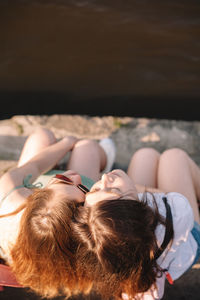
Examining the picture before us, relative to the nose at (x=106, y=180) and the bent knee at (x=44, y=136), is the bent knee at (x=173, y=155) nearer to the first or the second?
the nose at (x=106, y=180)

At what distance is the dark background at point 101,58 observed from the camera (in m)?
4.07

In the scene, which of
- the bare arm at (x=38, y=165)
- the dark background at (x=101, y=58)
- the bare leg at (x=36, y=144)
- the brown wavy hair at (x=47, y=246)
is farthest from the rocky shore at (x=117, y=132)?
the dark background at (x=101, y=58)

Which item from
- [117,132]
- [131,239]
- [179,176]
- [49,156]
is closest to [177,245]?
[131,239]

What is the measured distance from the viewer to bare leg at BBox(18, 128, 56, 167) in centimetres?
215

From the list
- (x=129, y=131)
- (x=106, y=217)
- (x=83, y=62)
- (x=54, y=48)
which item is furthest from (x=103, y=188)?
(x=54, y=48)

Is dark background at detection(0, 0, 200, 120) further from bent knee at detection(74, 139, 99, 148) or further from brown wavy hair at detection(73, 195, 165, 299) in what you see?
brown wavy hair at detection(73, 195, 165, 299)

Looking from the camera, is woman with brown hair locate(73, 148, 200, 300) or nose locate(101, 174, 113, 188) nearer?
woman with brown hair locate(73, 148, 200, 300)

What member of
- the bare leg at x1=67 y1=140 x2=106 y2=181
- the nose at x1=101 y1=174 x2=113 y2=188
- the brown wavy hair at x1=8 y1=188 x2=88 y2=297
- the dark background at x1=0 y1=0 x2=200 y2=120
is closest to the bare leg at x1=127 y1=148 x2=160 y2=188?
the bare leg at x1=67 y1=140 x2=106 y2=181

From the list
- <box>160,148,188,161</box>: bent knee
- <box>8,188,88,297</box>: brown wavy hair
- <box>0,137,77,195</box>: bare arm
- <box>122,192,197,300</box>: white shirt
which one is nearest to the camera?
<box>8,188,88,297</box>: brown wavy hair

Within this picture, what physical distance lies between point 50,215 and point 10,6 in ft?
14.5

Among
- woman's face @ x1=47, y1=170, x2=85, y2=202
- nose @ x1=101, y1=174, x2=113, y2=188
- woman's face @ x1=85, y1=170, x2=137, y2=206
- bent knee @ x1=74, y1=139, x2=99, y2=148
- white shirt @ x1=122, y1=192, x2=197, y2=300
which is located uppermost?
nose @ x1=101, y1=174, x2=113, y2=188

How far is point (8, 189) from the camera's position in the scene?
5.44ft

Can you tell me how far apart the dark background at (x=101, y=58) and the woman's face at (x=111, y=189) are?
257 centimetres

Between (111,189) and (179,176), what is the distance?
67 centimetres
